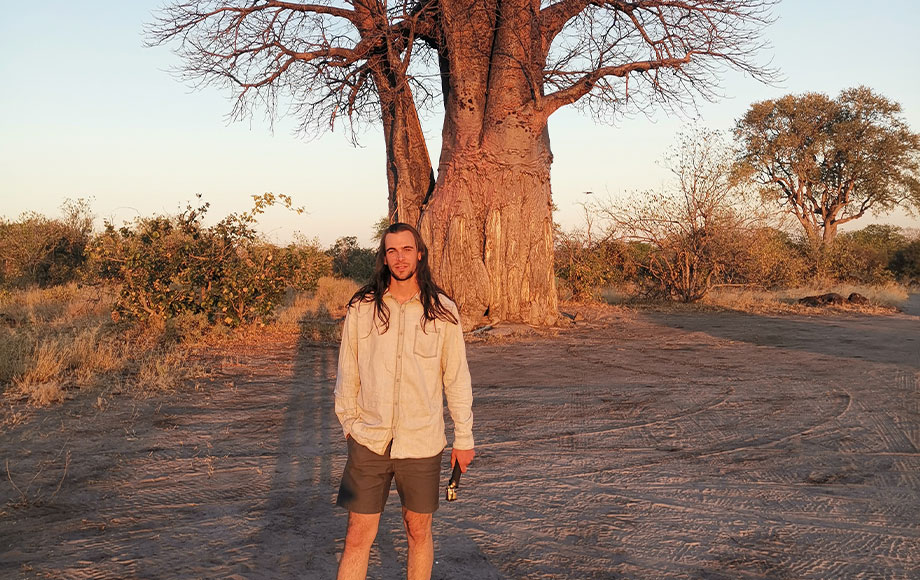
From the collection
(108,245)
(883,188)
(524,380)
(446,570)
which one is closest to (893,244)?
(883,188)

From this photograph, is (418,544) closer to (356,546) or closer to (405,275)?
(356,546)

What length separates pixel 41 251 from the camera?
18.0 m

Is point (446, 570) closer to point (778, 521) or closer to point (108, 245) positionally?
point (778, 521)

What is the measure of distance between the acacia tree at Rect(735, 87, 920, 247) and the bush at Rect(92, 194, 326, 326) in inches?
764

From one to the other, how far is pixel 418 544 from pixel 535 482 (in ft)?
5.39

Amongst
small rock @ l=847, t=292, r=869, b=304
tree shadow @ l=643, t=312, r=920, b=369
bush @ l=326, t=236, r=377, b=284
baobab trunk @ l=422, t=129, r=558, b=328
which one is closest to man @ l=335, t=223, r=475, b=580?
tree shadow @ l=643, t=312, r=920, b=369

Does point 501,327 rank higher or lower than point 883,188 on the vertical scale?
lower

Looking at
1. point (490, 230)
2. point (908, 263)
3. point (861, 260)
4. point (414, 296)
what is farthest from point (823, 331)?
point (908, 263)

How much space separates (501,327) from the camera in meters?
10.4

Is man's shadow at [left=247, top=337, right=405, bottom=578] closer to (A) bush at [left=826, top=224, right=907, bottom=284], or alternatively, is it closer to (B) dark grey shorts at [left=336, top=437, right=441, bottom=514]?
(B) dark grey shorts at [left=336, top=437, right=441, bottom=514]

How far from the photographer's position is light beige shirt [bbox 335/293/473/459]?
8.14ft

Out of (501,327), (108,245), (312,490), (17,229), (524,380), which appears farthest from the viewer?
(17,229)

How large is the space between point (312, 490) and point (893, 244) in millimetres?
29107

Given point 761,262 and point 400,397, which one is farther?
point 761,262
